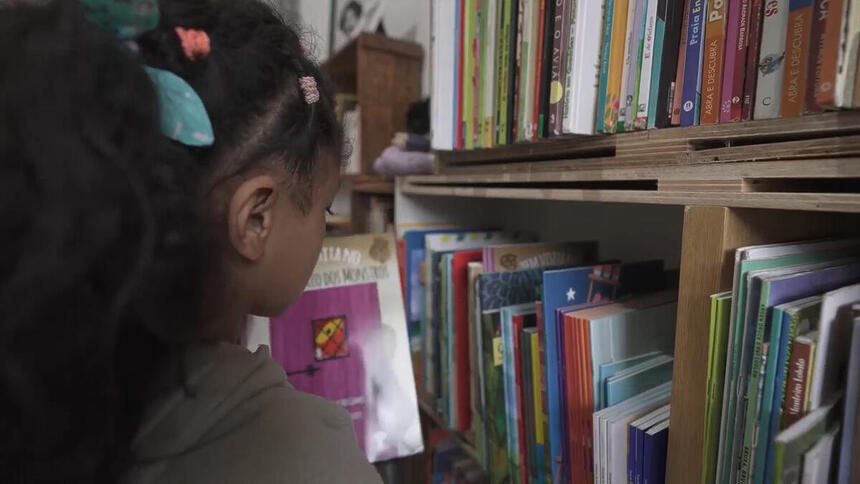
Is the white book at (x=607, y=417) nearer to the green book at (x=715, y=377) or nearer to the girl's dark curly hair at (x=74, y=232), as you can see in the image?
the green book at (x=715, y=377)

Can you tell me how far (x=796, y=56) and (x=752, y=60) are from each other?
4 centimetres

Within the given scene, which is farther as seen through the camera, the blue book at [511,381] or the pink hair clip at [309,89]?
the blue book at [511,381]

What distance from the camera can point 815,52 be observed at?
416 mm

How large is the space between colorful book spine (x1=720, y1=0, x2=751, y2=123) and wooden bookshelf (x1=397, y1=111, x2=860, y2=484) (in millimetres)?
16

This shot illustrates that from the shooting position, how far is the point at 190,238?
0.39 m

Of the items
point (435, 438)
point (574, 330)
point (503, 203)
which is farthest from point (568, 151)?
point (435, 438)

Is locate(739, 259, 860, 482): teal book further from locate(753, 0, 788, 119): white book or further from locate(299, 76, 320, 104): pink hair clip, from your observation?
locate(299, 76, 320, 104): pink hair clip

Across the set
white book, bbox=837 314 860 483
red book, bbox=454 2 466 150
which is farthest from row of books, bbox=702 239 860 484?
red book, bbox=454 2 466 150

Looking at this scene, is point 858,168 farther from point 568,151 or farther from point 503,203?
point 503,203

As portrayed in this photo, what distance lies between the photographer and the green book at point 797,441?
411mm

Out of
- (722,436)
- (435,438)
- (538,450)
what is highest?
(722,436)

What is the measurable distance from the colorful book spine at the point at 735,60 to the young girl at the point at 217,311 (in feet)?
1.33

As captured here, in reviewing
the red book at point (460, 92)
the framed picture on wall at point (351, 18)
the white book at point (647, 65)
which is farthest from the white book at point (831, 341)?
the framed picture on wall at point (351, 18)

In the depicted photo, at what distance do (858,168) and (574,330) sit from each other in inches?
13.5
